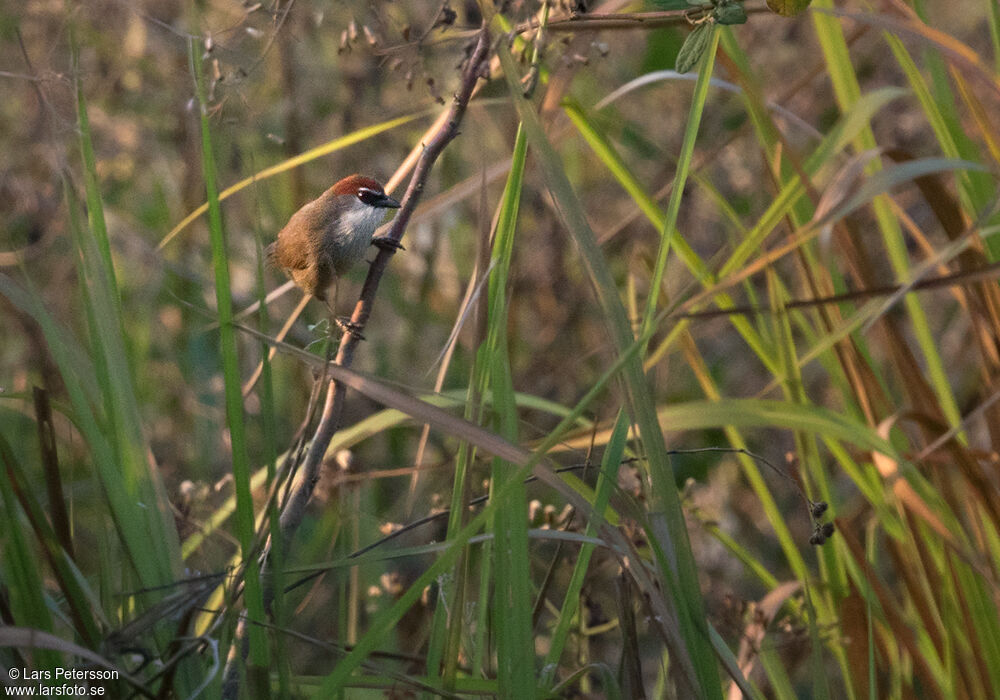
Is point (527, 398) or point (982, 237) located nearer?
point (982, 237)

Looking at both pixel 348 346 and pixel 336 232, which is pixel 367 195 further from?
pixel 348 346

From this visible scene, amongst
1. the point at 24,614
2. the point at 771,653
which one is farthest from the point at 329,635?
the point at 24,614

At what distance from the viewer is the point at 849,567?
73.9 inches

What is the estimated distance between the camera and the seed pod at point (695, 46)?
1.47 m

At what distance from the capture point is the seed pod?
147 cm

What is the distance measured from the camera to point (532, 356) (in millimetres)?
4410

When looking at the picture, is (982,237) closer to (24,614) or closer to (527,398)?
(527,398)

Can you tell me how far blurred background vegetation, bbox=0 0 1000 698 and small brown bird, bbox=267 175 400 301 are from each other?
0.17m

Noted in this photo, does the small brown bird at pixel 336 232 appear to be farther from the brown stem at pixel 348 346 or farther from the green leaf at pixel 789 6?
the green leaf at pixel 789 6

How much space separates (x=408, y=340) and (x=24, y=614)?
3028 mm

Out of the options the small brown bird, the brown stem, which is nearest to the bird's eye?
the small brown bird

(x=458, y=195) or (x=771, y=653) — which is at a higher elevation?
(x=458, y=195)

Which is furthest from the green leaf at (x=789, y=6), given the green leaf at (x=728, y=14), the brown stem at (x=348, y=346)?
the brown stem at (x=348, y=346)

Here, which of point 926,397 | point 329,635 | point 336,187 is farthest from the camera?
point 329,635
